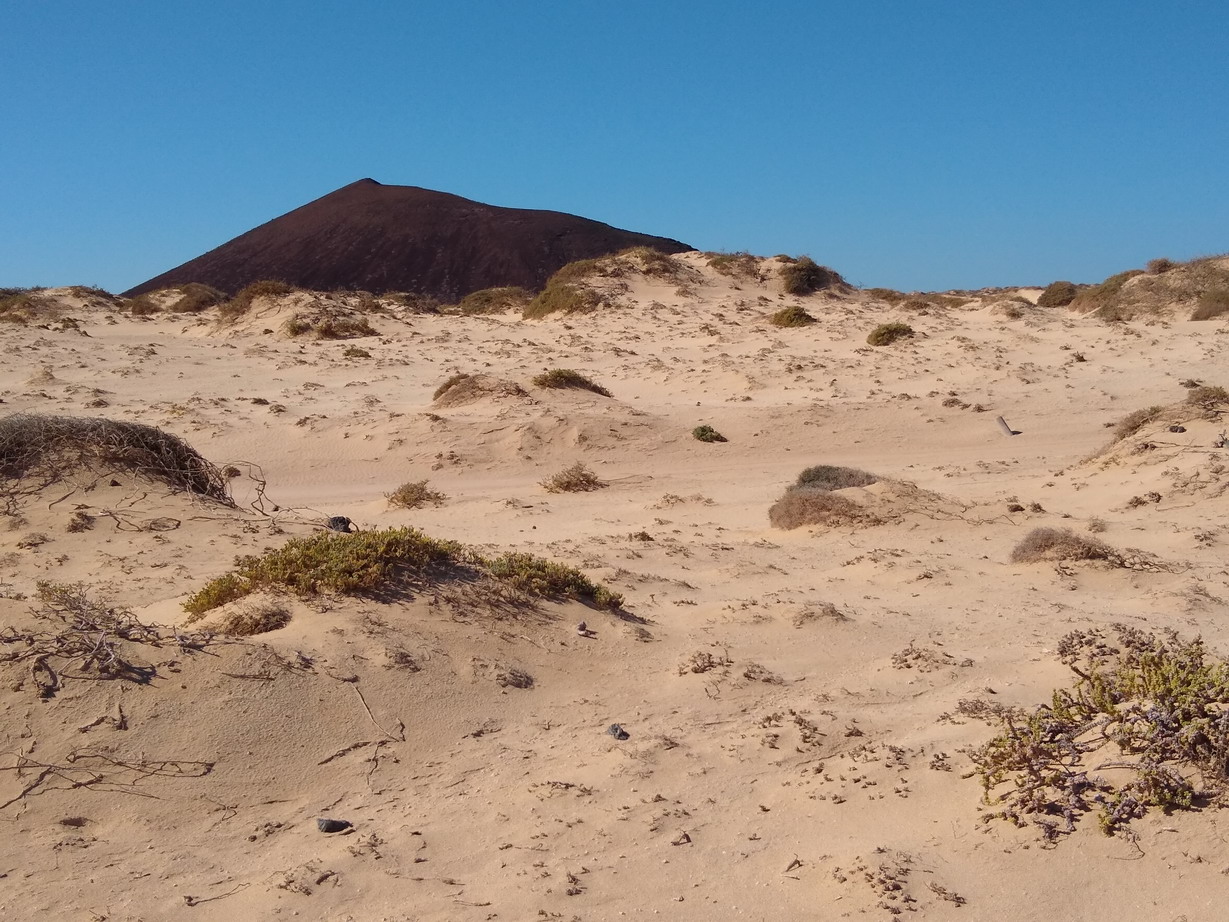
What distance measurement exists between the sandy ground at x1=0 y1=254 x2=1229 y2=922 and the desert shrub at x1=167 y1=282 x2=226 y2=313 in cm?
1582

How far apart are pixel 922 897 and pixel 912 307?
82.0ft

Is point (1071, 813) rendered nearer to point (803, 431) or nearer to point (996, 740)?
point (996, 740)

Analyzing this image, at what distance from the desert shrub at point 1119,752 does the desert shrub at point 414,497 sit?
822cm

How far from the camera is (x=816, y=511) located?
1044 cm

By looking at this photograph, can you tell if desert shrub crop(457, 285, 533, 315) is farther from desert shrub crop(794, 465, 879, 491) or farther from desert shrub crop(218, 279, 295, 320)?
desert shrub crop(794, 465, 879, 491)

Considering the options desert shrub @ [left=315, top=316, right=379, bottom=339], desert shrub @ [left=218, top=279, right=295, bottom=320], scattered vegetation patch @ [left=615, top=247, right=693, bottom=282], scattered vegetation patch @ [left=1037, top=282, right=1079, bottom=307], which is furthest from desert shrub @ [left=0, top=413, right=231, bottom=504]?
scattered vegetation patch @ [left=1037, top=282, right=1079, bottom=307]

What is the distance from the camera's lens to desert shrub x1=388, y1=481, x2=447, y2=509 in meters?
11.7

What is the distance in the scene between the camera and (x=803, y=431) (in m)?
16.3

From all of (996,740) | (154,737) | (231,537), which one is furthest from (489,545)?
(996,740)

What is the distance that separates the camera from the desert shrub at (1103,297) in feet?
86.7

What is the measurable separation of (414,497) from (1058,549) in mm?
7013

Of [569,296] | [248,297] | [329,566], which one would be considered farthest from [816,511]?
[248,297]

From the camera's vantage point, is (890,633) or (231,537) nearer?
(890,633)

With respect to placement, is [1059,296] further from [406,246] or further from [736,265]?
[406,246]
